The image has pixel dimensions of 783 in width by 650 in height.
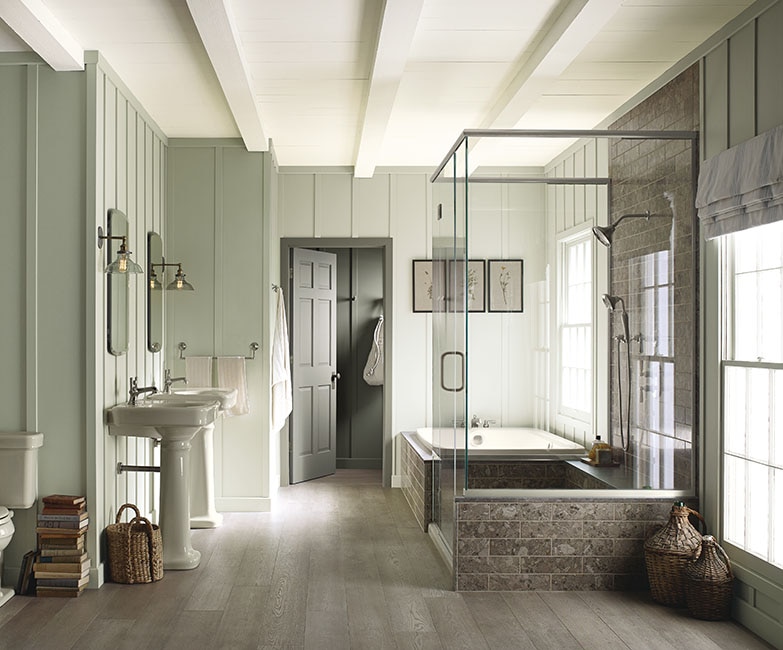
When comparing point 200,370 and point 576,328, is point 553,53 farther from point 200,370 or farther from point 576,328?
point 200,370

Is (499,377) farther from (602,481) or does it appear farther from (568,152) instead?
(568,152)

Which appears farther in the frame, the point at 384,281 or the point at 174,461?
the point at 384,281

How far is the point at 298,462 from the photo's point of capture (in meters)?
6.66

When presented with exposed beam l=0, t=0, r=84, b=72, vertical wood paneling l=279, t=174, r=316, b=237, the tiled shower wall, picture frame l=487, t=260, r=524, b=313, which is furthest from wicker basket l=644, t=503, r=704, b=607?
vertical wood paneling l=279, t=174, r=316, b=237

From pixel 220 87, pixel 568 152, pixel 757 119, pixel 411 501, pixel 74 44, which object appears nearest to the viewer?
pixel 757 119

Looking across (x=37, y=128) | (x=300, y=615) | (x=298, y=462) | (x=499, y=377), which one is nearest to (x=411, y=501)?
(x=298, y=462)

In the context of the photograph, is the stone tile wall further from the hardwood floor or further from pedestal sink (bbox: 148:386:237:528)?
pedestal sink (bbox: 148:386:237:528)

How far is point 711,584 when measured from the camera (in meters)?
3.40

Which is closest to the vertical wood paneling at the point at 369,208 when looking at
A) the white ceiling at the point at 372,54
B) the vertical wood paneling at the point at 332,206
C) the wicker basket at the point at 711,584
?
the vertical wood paneling at the point at 332,206

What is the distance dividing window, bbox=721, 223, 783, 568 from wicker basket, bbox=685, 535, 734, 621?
5.2 inches

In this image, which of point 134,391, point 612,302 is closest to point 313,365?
point 134,391

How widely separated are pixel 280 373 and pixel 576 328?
8.54 feet

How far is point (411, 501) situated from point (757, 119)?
3.50 m

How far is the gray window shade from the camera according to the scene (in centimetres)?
303
